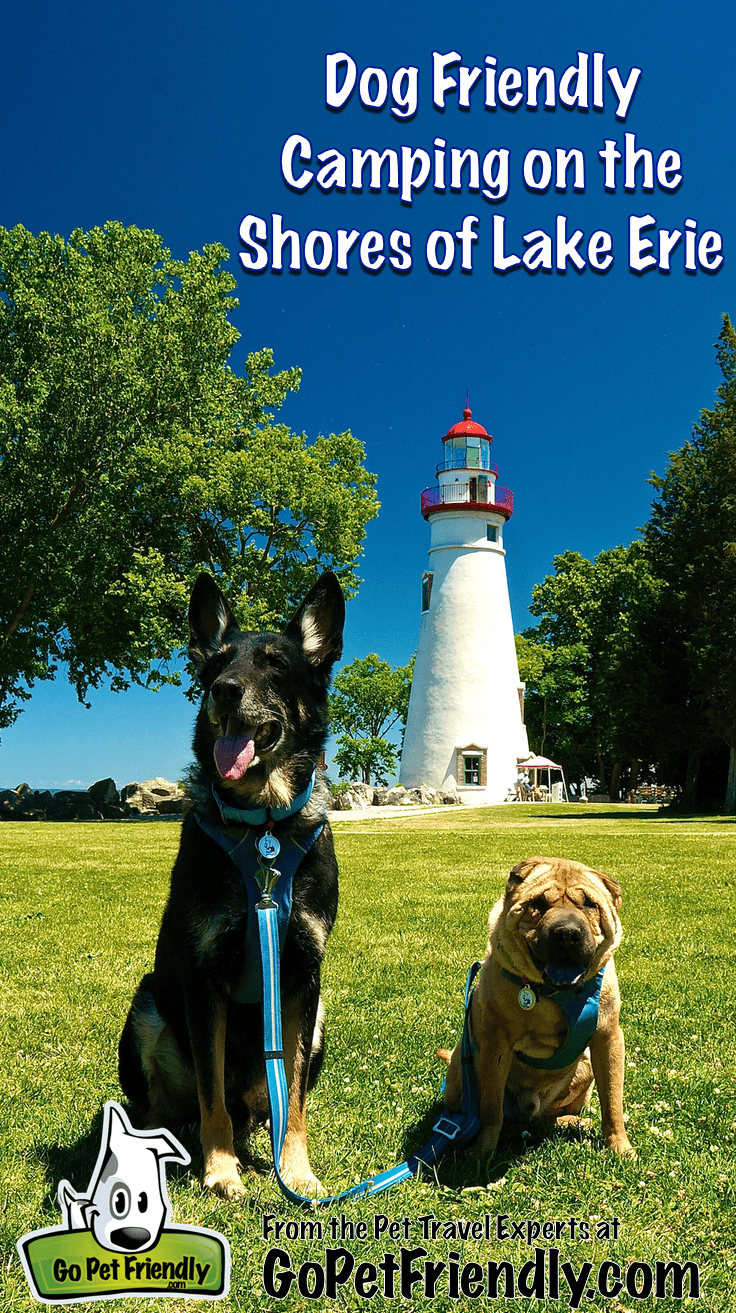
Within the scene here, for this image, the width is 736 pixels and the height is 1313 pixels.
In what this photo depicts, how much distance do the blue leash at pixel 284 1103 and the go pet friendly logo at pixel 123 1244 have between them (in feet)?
1.52

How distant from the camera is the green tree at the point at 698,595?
3275cm

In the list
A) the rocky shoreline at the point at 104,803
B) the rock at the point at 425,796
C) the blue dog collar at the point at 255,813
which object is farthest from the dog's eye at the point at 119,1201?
the rock at the point at 425,796

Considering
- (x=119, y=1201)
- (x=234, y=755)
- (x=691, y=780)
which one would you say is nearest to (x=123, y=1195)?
(x=119, y=1201)

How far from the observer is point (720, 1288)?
2725 millimetres

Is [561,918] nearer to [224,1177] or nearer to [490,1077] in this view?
[490,1077]

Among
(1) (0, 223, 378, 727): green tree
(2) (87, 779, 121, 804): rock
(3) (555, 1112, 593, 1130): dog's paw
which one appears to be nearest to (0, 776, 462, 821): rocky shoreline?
(2) (87, 779, 121, 804): rock

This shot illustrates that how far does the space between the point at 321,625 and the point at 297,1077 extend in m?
1.91


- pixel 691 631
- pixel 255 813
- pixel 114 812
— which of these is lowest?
pixel 114 812

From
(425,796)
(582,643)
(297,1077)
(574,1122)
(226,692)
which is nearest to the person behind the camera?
(226,692)

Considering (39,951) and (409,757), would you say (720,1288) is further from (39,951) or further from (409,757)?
(409,757)

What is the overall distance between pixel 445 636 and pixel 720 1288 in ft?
145

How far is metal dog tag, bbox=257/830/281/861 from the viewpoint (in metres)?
3.45

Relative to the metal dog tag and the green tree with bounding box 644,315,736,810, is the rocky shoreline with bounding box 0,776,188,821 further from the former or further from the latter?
the metal dog tag

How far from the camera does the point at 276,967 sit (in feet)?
10.8
